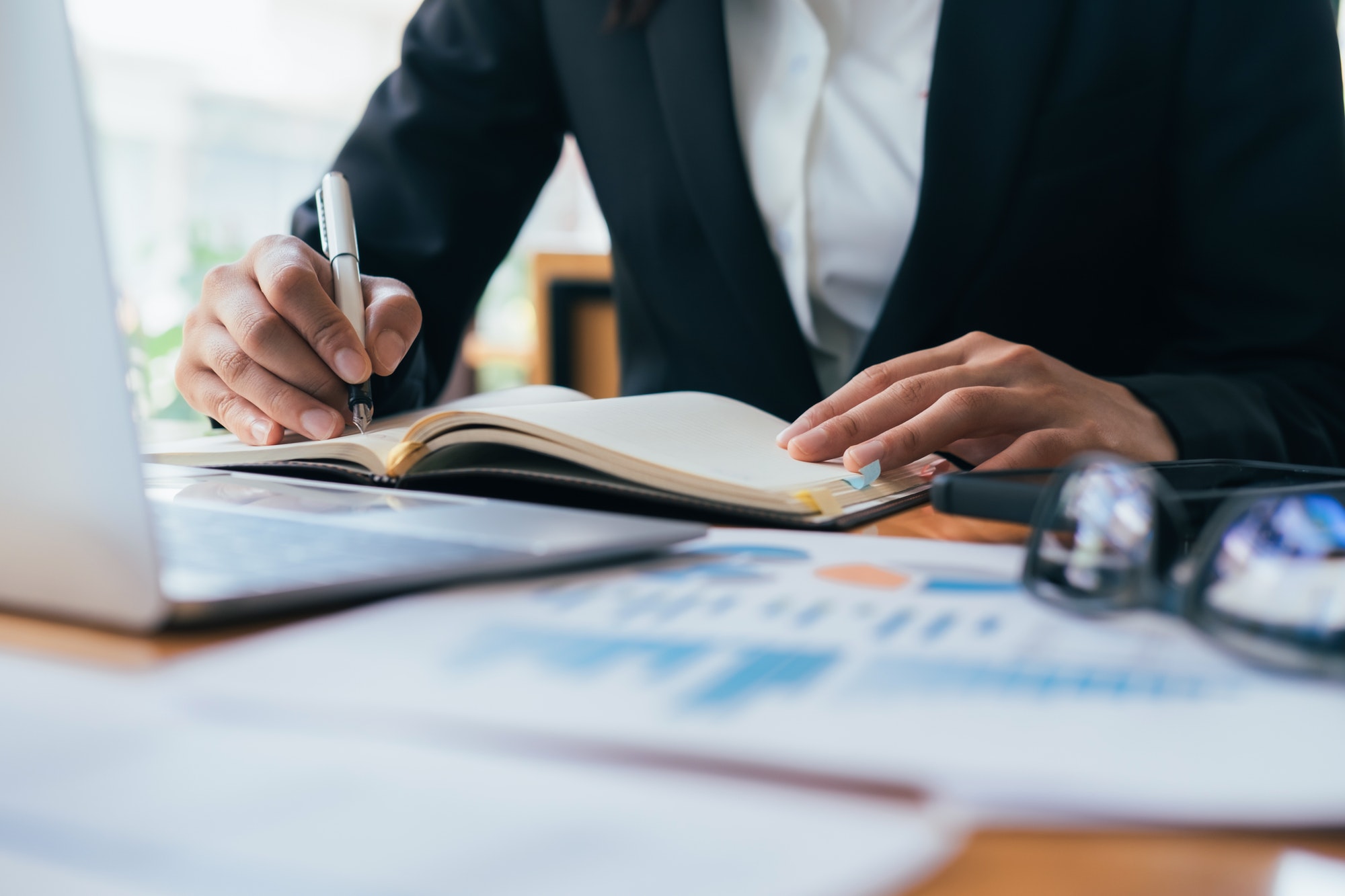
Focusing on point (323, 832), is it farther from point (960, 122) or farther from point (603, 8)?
point (603, 8)

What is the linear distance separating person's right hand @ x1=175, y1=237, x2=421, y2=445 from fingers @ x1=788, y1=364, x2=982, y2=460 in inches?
11.2

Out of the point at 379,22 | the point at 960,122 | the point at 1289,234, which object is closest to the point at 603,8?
the point at 960,122

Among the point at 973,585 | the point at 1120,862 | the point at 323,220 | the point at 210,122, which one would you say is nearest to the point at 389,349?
the point at 323,220

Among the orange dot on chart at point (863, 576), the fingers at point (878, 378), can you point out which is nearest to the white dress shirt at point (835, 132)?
the fingers at point (878, 378)

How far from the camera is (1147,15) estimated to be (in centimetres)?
84

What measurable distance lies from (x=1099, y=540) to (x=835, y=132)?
74 cm

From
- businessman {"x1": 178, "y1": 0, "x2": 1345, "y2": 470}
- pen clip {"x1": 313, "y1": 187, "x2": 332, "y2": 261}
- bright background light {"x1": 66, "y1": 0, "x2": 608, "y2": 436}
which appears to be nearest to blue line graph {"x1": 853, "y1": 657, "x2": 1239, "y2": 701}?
businessman {"x1": 178, "y1": 0, "x2": 1345, "y2": 470}

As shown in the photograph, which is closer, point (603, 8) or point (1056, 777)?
point (1056, 777)

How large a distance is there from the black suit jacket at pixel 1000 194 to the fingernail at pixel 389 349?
102 millimetres

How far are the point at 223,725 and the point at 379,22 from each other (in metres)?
4.45

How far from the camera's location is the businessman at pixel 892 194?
0.80 m

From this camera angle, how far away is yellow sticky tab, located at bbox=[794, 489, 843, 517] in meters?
0.43

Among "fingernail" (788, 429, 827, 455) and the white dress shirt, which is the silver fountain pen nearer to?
"fingernail" (788, 429, 827, 455)

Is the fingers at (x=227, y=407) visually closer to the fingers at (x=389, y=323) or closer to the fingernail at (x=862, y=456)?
the fingers at (x=389, y=323)
